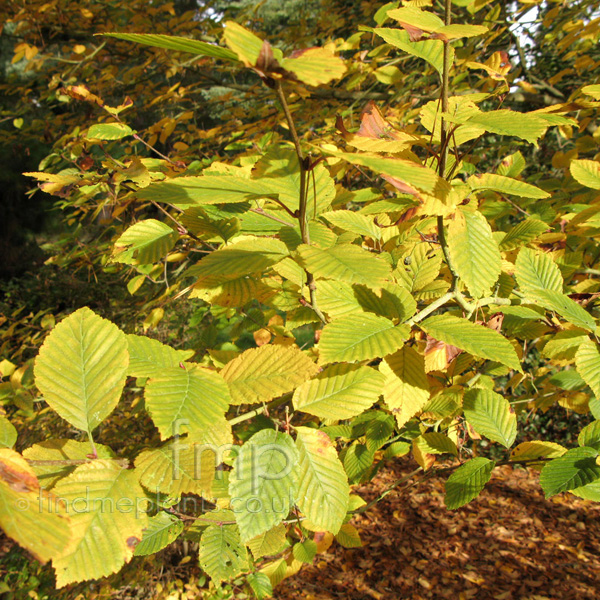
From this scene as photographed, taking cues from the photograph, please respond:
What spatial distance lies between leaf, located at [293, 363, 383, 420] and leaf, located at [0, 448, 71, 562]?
0.34 m

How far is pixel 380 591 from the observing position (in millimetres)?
3330

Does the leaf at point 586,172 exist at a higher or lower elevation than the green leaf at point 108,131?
lower

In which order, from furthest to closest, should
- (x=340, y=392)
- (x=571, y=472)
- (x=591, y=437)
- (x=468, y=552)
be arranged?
(x=468, y=552) → (x=591, y=437) → (x=571, y=472) → (x=340, y=392)

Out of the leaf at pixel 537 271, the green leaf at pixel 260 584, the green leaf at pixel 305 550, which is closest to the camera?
the leaf at pixel 537 271

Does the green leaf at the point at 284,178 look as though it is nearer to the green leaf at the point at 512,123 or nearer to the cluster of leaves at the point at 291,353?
the cluster of leaves at the point at 291,353

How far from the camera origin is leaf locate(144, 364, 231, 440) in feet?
1.70

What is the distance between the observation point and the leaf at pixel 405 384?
735mm

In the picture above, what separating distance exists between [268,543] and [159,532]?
22cm

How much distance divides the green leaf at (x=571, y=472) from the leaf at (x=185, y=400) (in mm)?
612

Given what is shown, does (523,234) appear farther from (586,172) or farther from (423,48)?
(423,48)

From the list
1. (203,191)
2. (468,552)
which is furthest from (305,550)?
(468,552)

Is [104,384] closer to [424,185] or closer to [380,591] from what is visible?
[424,185]

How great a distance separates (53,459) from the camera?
570 millimetres

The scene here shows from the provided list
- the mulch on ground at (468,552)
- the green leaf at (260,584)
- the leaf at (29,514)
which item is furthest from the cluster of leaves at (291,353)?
the mulch on ground at (468,552)
